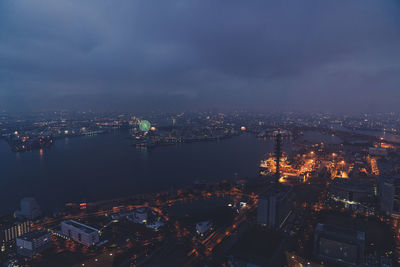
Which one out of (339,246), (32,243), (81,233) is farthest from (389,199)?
(32,243)

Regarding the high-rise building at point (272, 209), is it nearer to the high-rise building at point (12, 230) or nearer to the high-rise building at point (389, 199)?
the high-rise building at point (389, 199)

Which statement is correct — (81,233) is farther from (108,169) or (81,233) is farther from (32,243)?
(108,169)

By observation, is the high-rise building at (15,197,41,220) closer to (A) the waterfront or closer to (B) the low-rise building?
(A) the waterfront

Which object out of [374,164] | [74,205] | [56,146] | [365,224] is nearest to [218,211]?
[365,224]

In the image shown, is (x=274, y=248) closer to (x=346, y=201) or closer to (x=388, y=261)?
(x=388, y=261)

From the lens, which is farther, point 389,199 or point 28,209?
point 389,199

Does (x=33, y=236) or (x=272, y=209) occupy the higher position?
(x=272, y=209)
